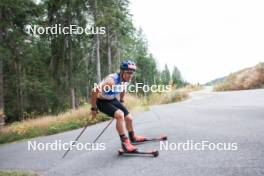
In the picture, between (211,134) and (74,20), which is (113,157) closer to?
(211,134)

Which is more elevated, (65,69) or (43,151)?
(65,69)

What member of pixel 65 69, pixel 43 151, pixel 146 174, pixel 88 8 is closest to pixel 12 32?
pixel 88 8

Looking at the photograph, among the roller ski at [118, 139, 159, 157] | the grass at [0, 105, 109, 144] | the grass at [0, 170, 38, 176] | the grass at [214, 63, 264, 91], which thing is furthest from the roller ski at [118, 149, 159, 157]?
the grass at [214, 63, 264, 91]

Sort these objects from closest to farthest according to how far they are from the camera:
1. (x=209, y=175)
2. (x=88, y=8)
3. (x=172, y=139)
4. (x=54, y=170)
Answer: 1. (x=209, y=175)
2. (x=54, y=170)
3. (x=172, y=139)
4. (x=88, y=8)

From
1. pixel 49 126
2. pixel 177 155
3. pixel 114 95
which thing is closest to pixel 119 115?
pixel 114 95

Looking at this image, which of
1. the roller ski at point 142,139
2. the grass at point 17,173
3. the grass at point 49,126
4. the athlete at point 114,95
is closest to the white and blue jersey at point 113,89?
the athlete at point 114,95

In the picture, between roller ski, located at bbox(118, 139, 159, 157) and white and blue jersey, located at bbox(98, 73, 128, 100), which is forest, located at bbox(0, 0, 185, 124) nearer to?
white and blue jersey, located at bbox(98, 73, 128, 100)

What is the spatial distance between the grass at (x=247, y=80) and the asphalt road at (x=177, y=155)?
837 cm

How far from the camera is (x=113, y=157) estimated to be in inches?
260

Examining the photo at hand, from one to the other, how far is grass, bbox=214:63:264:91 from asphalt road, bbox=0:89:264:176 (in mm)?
8372

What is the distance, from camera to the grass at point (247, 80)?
60.3ft

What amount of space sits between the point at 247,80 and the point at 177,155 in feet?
47.1

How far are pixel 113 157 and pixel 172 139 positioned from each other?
147cm

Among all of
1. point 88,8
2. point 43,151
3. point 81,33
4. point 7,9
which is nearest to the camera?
point 43,151
